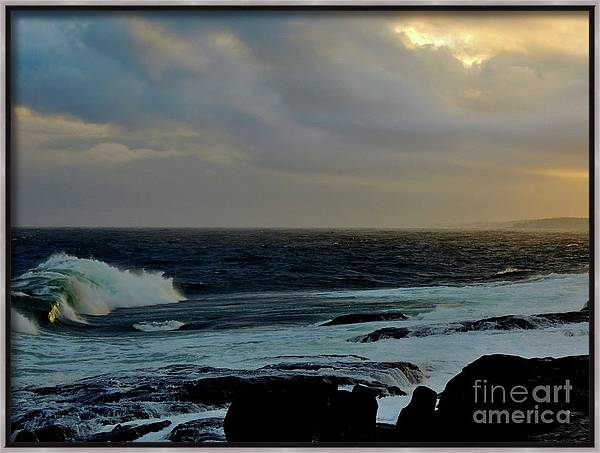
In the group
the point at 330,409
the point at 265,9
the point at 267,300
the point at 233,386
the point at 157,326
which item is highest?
the point at 265,9

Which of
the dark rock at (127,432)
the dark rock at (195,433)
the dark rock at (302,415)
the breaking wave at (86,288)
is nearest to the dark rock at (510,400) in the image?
the dark rock at (302,415)

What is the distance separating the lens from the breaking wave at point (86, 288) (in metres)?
3.66

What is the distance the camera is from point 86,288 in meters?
3.75

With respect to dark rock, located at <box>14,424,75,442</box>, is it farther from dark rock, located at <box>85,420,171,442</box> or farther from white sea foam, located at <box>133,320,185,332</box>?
white sea foam, located at <box>133,320,185,332</box>

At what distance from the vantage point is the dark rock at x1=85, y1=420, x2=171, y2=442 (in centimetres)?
358

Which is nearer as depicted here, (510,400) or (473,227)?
(510,400)

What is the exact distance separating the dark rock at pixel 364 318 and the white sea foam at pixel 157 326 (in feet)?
2.55

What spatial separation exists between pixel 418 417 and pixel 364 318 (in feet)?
1.88

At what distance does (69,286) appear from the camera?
372 centimetres

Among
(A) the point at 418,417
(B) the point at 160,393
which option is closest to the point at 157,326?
(B) the point at 160,393

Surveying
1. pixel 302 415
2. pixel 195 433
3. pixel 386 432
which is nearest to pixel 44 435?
pixel 195 433

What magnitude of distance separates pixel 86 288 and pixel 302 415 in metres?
1.31

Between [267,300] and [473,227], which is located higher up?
[473,227]

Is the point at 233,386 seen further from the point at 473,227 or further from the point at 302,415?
the point at 473,227
